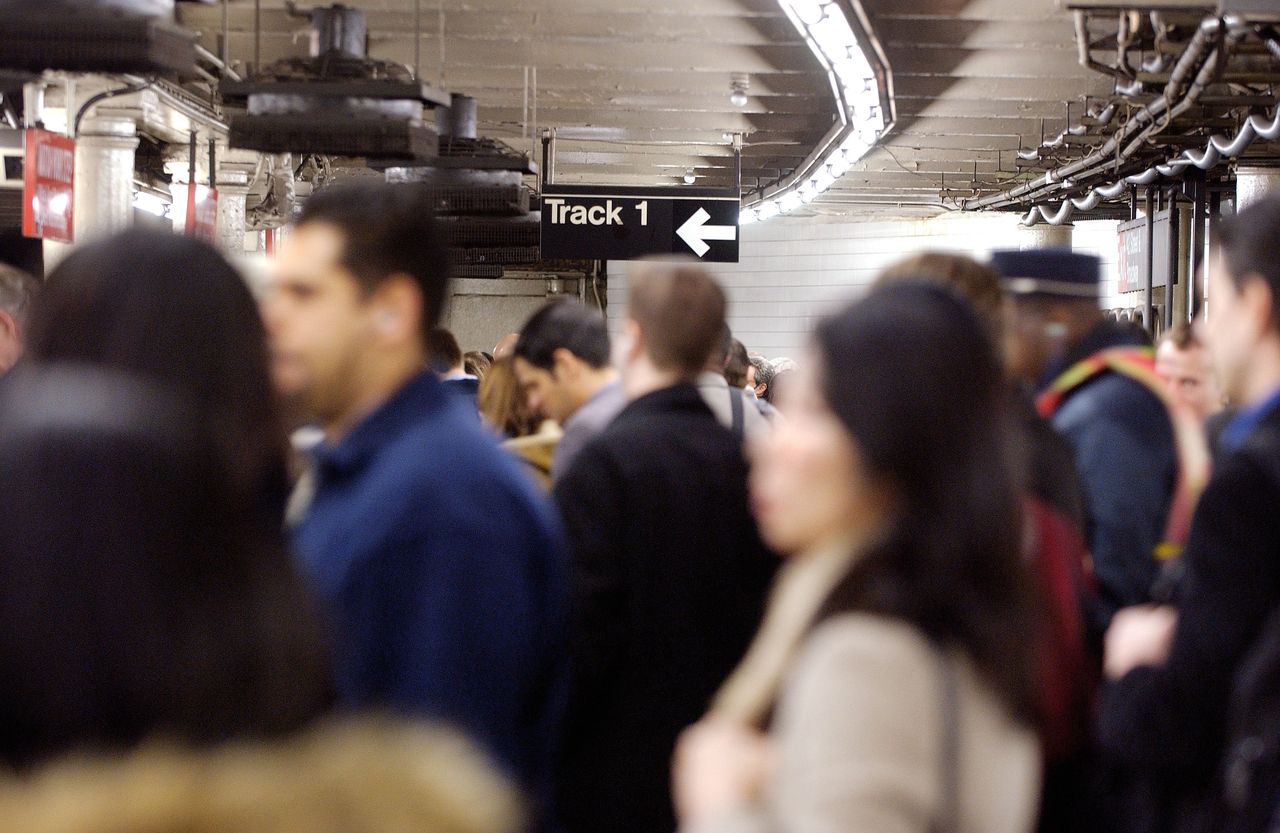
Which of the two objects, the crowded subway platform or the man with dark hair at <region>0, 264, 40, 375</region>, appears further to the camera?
the man with dark hair at <region>0, 264, 40, 375</region>

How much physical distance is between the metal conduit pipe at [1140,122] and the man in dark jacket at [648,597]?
592 centimetres

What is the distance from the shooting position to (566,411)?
4.56 metres

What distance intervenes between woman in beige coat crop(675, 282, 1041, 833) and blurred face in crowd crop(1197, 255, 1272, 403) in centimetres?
99

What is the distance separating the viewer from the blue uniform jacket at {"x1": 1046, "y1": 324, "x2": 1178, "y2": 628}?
3049 mm

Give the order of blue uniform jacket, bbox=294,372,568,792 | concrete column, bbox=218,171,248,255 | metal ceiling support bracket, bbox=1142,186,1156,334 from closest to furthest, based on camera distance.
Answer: blue uniform jacket, bbox=294,372,568,792, metal ceiling support bracket, bbox=1142,186,1156,334, concrete column, bbox=218,171,248,255

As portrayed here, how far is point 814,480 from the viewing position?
154 cm

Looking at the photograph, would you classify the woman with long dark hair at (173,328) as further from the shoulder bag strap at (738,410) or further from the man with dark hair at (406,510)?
the shoulder bag strap at (738,410)

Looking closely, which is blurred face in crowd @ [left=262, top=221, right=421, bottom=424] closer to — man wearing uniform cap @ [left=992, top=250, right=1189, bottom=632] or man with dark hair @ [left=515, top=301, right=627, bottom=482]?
man wearing uniform cap @ [left=992, top=250, right=1189, bottom=632]

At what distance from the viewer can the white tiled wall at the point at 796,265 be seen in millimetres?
24062

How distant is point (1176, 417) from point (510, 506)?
5.76ft

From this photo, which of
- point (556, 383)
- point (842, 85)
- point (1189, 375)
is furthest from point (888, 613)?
point (842, 85)

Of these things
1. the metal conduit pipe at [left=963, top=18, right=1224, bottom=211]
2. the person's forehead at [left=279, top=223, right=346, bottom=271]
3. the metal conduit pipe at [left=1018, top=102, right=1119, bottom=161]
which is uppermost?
the metal conduit pipe at [left=1018, top=102, right=1119, bottom=161]

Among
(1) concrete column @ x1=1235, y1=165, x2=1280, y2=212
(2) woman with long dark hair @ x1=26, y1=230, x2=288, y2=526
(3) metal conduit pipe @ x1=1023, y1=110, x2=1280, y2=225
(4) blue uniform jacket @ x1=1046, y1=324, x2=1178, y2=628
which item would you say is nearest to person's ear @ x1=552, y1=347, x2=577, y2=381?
(4) blue uniform jacket @ x1=1046, y1=324, x2=1178, y2=628

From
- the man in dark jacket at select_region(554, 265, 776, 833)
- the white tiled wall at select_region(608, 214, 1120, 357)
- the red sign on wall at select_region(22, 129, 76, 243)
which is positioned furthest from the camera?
the white tiled wall at select_region(608, 214, 1120, 357)
